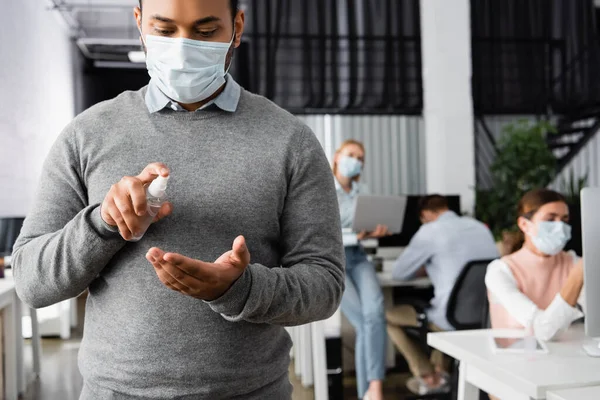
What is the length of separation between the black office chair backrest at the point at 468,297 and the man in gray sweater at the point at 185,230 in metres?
2.25

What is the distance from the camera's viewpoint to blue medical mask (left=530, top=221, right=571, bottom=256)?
8.25ft

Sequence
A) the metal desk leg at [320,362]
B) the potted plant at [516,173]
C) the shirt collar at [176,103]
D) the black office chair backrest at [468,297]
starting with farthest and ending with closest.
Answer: the potted plant at [516,173] < the metal desk leg at [320,362] < the black office chair backrest at [468,297] < the shirt collar at [176,103]

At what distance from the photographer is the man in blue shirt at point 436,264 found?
341cm

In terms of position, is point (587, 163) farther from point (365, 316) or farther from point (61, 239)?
point (61, 239)

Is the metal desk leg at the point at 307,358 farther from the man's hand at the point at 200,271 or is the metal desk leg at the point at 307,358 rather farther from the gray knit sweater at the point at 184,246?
the man's hand at the point at 200,271

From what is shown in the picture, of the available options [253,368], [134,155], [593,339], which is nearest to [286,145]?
[134,155]

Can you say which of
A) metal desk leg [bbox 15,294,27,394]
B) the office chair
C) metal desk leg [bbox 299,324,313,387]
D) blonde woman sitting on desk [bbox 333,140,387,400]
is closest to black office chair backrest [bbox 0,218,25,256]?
metal desk leg [bbox 15,294,27,394]

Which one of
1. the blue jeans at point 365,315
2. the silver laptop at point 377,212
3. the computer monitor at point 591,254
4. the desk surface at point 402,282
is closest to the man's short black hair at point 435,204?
the silver laptop at point 377,212

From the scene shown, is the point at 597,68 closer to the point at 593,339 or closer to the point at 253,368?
the point at 593,339

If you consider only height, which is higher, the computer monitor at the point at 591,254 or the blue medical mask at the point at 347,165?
the blue medical mask at the point at 347,165

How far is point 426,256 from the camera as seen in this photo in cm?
354

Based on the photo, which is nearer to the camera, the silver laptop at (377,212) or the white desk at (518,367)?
the white desk at (518,367)

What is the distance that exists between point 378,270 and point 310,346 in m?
0.72

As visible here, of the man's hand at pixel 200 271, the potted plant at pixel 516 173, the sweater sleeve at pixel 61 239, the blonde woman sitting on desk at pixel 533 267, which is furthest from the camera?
the potted plant at pixel 516 173
